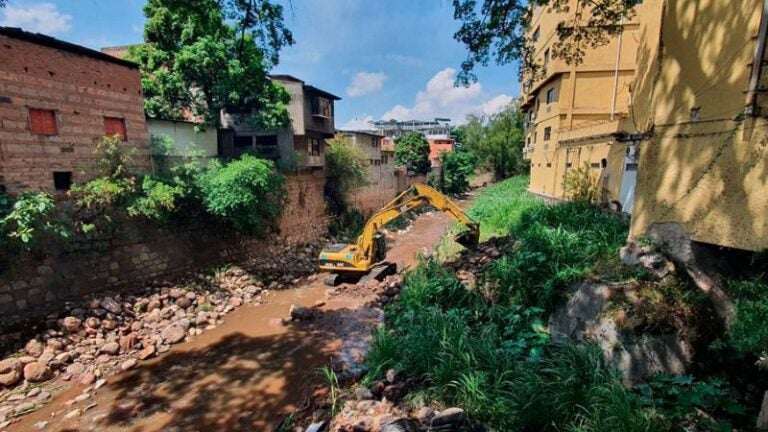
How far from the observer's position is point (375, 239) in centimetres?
1066

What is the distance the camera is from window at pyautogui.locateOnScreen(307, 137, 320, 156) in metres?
17.0

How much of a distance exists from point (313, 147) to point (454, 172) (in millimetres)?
18469

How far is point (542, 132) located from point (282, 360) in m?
15.7

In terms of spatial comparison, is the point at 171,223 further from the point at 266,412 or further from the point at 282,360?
the point at 266,412

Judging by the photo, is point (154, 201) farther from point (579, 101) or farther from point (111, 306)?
point (579, 101)

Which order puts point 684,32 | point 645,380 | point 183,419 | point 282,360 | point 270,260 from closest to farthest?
point 645,380, point 684,32, point 183,419, point 282,360, point 270,260

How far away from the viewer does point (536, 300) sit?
20.8 feet

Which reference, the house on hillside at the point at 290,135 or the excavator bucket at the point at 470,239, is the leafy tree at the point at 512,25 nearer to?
the excavator bucket at the point at 470,239

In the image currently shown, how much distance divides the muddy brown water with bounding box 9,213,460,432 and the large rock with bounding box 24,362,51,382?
618 mm

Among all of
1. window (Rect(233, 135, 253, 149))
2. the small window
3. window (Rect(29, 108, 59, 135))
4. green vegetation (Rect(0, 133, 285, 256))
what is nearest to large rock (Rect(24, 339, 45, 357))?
green vegetation (Rect(0, 133, 285, 256))

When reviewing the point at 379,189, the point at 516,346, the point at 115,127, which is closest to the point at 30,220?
the point at 115,127

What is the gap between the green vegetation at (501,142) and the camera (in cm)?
3047

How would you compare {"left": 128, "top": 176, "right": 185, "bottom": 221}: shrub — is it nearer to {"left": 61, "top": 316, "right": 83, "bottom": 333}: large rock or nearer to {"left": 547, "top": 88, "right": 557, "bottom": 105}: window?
{"left": 61, "top": 316, "right": 83, "bottom": 333}: large rock

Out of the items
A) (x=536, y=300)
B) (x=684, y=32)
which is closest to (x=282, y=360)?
(x=536, y=300)
